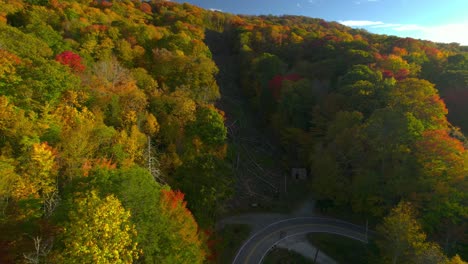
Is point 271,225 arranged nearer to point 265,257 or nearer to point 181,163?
point 265,257

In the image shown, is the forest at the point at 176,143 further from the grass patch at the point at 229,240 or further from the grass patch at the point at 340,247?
the grass patch at the point at 340,247

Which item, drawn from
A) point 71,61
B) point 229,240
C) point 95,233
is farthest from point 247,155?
point 95,233

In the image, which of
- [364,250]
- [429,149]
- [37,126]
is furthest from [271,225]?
[37,126]

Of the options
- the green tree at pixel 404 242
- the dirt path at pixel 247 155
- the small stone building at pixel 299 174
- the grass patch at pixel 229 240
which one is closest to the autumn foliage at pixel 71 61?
the dirt path at pixel 247 155

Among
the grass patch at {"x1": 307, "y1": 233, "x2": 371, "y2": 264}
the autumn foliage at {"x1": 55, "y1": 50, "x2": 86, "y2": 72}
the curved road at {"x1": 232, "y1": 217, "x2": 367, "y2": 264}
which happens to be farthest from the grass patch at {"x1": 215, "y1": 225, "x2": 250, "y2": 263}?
the autumn foliage at {"x1": 55, "y1": 50, "x2": 86, "y2": 72}

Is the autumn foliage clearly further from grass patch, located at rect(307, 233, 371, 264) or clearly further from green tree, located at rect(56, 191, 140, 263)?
grass patch, located at rect(307, 233, 371, 264)

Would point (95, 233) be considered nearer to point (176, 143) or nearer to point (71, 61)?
point (176, 143)
